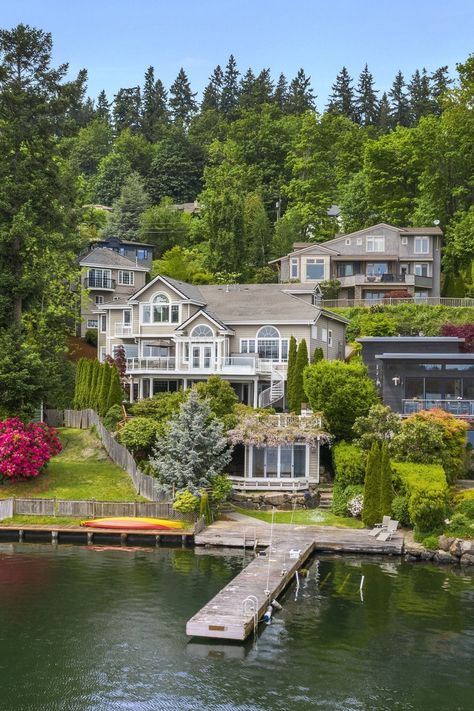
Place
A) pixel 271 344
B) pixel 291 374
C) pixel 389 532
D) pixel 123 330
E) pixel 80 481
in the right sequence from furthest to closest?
pixel 123 330 < pixel 271 344 < pixel 291 374 < pixel 80 481 < pixel 389 532

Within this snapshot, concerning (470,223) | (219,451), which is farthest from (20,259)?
(470,223)

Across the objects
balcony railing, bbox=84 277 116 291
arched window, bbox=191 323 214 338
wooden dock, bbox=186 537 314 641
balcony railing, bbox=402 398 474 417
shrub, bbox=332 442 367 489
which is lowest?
wooden dock, bbox=186 537 314 641

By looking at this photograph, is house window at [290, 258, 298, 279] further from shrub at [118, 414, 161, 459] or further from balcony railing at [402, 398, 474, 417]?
shrub at [118, 414, 161, 459]

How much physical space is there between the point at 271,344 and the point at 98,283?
26762mm

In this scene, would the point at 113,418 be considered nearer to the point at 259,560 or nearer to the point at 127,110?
the point at 259,560

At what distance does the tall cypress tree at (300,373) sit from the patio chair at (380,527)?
46.9 ft

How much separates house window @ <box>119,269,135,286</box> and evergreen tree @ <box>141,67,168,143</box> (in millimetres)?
76962

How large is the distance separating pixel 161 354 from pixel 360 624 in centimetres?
3716

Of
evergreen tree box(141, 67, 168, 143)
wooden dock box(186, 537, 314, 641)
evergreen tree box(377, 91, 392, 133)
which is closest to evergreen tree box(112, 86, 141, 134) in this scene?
evergreen tree box(141, 67, 168, 143)

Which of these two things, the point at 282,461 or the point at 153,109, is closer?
the point at 282,461

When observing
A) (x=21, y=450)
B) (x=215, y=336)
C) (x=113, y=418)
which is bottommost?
(x=21, y=450)

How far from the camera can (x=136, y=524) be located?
41.2 m

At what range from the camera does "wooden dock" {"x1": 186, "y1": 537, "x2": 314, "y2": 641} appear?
26578 millimetres

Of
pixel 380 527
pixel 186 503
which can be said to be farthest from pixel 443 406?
pixel 186 503
